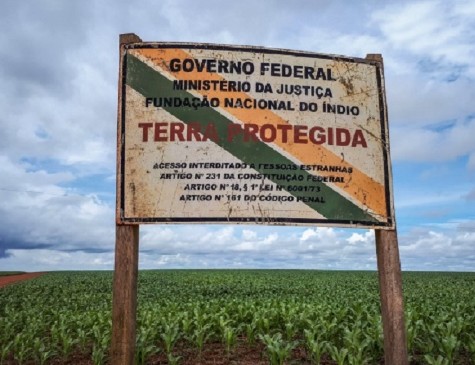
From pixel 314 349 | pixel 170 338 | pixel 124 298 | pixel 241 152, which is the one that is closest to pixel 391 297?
pixel 241 152

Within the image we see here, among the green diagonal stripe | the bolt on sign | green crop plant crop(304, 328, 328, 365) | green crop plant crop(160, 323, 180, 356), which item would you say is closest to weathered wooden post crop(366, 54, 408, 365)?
the bolt on sign

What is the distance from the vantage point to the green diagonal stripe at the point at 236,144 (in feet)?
16.5

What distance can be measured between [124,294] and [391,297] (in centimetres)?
275

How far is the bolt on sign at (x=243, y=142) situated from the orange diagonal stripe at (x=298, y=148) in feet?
0.03

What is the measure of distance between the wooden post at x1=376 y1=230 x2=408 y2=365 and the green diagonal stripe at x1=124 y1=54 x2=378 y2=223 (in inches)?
12.6

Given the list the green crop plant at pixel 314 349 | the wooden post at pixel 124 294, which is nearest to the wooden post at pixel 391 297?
the green crop plant at pixel 314 349

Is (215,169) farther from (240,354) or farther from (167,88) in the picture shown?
(240,354)

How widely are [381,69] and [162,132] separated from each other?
2.59 m

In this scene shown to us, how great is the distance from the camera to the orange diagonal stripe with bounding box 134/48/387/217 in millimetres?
5094

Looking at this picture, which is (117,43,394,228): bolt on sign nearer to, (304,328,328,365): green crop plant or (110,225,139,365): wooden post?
(110,225,139,365): wooden post

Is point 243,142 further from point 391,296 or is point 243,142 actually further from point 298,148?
point 391,296

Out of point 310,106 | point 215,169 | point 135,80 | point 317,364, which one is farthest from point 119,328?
point 317,364

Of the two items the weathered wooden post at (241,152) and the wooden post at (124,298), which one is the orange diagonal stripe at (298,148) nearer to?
the weathered wooden post at (241,152)

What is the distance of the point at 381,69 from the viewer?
5.60 meters
